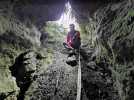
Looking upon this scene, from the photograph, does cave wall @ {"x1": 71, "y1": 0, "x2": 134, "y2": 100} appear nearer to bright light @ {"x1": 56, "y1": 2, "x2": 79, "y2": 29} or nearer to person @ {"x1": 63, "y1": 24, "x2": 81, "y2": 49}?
person @ {"x1": 63, "y1": 24, "x2": 81, "y2": 49}

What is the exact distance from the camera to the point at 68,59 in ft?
33.8

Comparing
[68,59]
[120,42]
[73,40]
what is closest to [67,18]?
[73,40]

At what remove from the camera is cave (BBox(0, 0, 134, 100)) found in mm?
6535

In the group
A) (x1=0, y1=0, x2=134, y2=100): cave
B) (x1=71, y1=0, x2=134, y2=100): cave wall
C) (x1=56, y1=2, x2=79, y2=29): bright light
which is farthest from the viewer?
(x1=56, y1=2, x2=79, y2=29): bright light

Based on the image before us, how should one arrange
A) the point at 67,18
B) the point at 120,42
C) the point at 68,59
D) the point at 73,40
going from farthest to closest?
the point at 67,18
the point at 73,40
the point at 68,59
the point at 120,42

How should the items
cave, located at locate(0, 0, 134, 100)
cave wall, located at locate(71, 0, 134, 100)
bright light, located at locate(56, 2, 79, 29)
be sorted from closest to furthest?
1. cave wall, located at locate(71, 0, 134, 100)
2. cave, located at locate(0, 0, 134, 100)
3. bright light, located at locate(56, 2, 79, 29)

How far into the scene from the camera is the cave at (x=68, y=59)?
654 centimetres

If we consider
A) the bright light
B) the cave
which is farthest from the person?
the bright light

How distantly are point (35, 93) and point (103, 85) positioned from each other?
2.75 m

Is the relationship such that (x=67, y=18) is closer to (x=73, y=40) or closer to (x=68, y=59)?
(x=73, y=40)

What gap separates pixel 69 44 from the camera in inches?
448

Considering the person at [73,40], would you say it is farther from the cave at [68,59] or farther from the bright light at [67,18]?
the bright light at [67,18]

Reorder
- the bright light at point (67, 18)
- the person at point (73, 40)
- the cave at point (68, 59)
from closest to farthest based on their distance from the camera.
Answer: the cave at point (68, 59)
the person at point (73, 40)
the bright light at point (67, 18)

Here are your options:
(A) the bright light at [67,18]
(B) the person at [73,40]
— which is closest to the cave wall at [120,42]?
(B) the person at [73,40]
